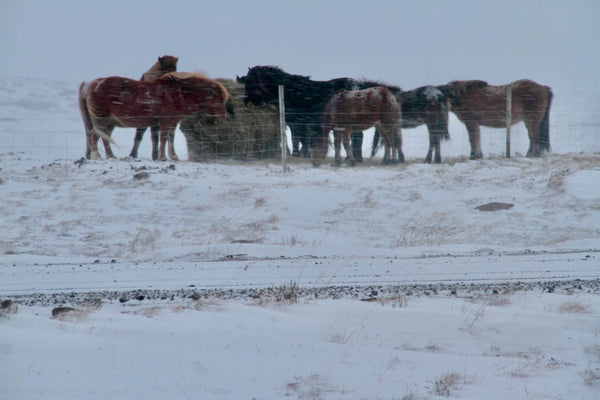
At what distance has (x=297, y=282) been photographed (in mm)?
6012

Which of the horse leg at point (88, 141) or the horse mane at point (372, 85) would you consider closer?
the horse leg at point (88, 141)

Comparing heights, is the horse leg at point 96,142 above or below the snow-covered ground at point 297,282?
above

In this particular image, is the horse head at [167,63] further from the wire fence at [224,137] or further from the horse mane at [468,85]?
the horse mane at [468,85]

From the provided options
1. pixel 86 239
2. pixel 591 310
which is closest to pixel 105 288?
pixel 86 239

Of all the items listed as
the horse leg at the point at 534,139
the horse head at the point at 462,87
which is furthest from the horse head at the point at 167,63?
the horse leg at the point at 534,139

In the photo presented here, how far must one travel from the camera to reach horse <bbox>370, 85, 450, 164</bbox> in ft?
51.9

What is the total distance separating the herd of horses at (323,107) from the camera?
1487cm

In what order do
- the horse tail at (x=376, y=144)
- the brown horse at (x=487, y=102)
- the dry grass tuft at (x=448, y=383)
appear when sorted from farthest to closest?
1. the horse tail at (x=376, y=144)
2. the brown horse at (x=487, y=102)
3. the dry grass tuft at (x=448, y=383)

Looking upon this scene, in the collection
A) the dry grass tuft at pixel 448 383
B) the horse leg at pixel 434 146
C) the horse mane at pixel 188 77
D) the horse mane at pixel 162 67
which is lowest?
the dry grass tuft at pixel 448 383

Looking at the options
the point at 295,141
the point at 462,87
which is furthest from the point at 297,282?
the point at 462,87

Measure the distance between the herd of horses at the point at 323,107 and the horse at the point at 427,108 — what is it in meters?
0.03

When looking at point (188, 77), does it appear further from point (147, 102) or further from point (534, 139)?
point (534, 139)

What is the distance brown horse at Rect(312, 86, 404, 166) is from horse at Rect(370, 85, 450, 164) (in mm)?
589

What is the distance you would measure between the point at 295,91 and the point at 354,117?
1911 mm
